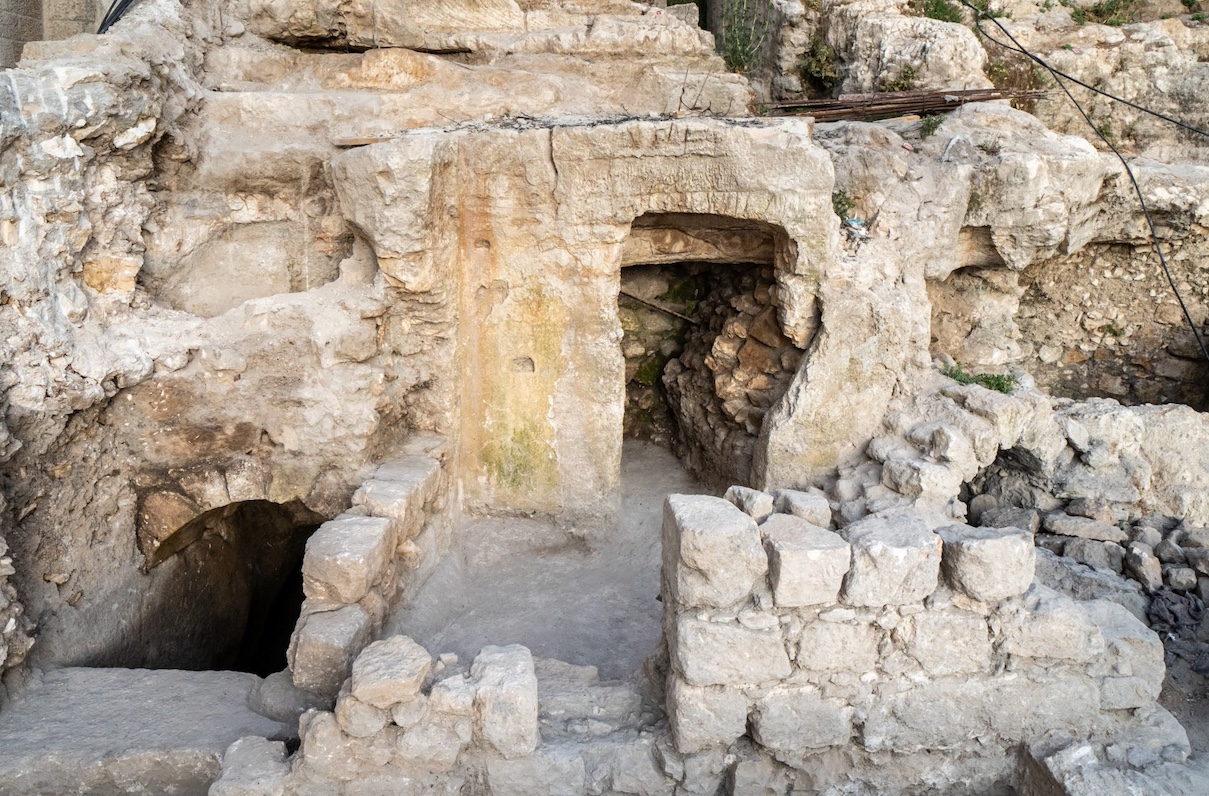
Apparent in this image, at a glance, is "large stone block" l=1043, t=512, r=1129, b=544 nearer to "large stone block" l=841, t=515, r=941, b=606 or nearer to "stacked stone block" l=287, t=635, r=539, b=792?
"large stone block" l=841, t=515, r=941, b=606

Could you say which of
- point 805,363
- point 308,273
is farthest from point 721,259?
point 308,273

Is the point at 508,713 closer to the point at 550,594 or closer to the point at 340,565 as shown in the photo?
the point at 340,565

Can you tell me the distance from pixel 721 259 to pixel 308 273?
279 centimetres

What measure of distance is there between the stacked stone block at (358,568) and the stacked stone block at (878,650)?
1.59 m

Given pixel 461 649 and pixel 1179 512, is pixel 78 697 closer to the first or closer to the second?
pixel 461 649

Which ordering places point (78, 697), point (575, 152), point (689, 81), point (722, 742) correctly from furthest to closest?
point (689, 81) → point (575, 152) → point (78, 697) → point (722, 742)

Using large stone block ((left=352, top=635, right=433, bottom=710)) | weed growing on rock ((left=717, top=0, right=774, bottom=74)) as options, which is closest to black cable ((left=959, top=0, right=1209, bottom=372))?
weed growing on rock ((left=717, top=0, right=774, bottom=74))

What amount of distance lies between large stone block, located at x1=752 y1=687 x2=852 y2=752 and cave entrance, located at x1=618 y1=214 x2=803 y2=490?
249 cm

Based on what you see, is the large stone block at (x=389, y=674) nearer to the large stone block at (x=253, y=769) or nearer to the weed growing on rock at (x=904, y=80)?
the large stone block at (x=253, y=769)

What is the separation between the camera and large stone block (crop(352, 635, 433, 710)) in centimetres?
343

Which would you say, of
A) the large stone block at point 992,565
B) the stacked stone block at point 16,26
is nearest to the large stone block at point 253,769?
the large stone block at point 992,565

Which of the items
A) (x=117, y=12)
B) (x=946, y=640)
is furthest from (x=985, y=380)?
(x=117, y=12)

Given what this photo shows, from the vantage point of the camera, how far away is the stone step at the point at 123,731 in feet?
11.9

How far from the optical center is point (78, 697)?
4059mm
